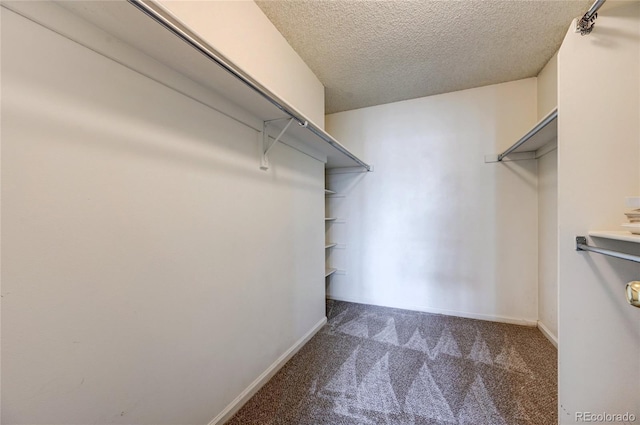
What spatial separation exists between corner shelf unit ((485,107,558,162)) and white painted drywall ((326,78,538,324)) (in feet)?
0.32

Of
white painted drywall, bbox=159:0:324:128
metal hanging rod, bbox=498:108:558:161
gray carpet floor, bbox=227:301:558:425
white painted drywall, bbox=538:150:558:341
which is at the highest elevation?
white painted drywall, bbox=159:0:324:128

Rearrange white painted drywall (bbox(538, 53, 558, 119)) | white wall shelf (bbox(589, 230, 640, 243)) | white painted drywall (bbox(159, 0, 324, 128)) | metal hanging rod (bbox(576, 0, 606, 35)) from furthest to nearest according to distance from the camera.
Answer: white painted drywall (bbox(538, 53, 558, 119)) < white painted drywall (bbox(159, 0, 324, 128)) < metal hanging rod (bbox(576, 0, 606, 35)) < white wall shelf (bbox(589, 230, 640, 243))

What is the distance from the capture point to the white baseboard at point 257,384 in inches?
61.2

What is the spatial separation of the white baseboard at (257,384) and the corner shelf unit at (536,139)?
9.20 ft

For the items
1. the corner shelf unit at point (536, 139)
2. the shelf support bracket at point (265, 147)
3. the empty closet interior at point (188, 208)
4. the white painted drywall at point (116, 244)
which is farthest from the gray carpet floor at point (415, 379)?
the corner shelf unit at point (536, 139)

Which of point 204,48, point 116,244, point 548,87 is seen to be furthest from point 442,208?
point 116,244

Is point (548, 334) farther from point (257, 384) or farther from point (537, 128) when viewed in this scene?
point (257, 384)

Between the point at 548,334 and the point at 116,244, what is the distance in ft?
12.3

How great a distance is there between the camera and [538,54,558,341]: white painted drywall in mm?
2408

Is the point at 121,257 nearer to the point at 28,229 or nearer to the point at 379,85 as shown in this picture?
the point at 28,229

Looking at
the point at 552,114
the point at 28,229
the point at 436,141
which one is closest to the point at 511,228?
the point at 436,141

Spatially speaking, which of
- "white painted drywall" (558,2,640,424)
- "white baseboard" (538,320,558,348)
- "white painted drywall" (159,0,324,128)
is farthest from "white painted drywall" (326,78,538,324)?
"white painted drywall" (558,2,640,424)

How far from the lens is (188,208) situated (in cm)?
135

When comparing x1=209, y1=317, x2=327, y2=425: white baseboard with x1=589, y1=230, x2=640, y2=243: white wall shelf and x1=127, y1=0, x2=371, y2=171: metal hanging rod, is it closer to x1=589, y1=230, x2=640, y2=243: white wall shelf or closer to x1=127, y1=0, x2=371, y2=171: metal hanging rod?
x1=127, y1=0, x2=371, y2=171: metal hanging rod
